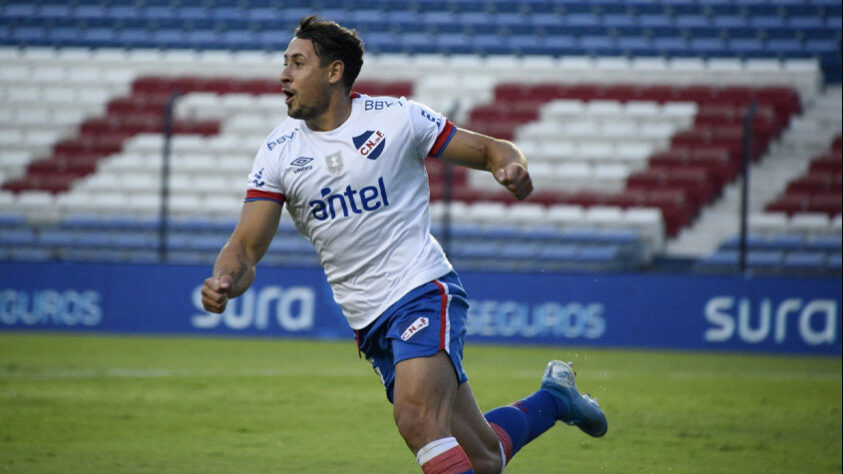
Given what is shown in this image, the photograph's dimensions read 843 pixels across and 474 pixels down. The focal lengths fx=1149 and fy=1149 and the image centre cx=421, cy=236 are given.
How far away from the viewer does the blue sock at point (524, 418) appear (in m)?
5.18

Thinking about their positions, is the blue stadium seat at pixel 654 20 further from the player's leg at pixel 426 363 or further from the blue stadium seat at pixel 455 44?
the player's leg at pixel 426 363

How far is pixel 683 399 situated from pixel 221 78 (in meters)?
14.5

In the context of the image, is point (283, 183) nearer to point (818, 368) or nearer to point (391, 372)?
point (391, 372)

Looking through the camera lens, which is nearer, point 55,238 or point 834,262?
point 834,262

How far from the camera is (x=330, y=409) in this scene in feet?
28.5

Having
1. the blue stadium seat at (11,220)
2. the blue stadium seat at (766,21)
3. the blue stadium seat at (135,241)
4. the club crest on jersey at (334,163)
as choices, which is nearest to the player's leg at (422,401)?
the club crest on jersey at (334,163)

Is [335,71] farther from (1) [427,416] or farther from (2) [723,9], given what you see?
(2) [723,9]

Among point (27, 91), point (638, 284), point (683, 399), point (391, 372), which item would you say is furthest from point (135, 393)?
point (27, 91)

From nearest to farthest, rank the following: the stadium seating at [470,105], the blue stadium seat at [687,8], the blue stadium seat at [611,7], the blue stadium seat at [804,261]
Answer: the blue stadium seat at [804,261]
the stadium seating at [470,105]
the blue stadium seat at [687,8]
the blue stadium seat at [611,7]

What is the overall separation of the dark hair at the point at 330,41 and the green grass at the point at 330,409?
2.38m

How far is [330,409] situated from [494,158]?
14.8ft

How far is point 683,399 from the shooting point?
378 inches

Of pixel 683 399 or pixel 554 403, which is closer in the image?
pixel 554 403

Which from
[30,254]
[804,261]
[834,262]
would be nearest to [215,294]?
[834,262]
